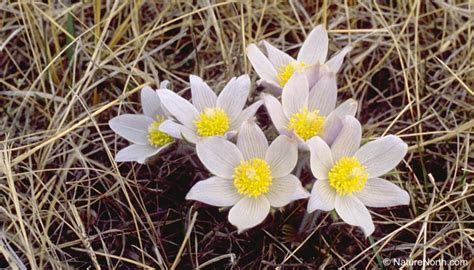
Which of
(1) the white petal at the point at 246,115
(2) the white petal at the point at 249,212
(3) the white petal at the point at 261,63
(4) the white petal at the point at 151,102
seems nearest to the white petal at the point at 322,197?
(2) the white petal at the point at 249,212

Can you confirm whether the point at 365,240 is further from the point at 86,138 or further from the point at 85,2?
the point at 85,2

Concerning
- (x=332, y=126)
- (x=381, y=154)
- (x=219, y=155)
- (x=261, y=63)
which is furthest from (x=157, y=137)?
(x=381, y=154)

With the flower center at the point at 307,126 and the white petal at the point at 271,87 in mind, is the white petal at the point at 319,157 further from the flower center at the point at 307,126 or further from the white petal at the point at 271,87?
the white petal at the point at 271,87

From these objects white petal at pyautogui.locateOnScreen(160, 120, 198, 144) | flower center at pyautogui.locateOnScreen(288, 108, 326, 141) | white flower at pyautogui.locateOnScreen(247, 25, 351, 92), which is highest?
white flower at pyautogui.locateOnScreen(247, 25, 351, 92)

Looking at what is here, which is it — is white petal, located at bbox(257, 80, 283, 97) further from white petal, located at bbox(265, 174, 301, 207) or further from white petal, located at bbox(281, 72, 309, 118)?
white petal, located at bbox(265, 174, 301, 207)

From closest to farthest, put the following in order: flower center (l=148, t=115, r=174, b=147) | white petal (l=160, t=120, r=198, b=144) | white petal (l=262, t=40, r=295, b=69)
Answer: white petal (l=160, t=120, r=198, b=144)
flower center (l=148, t=115, r=174, b=147)
white petal (l=262, t=40, r=295, b=69)

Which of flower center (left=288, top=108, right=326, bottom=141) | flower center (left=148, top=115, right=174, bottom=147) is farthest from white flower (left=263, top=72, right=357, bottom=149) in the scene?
flower center (left=148, top=115, right=174, bottom=147)

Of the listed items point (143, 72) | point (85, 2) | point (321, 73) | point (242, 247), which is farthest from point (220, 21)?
point (242, 247)
